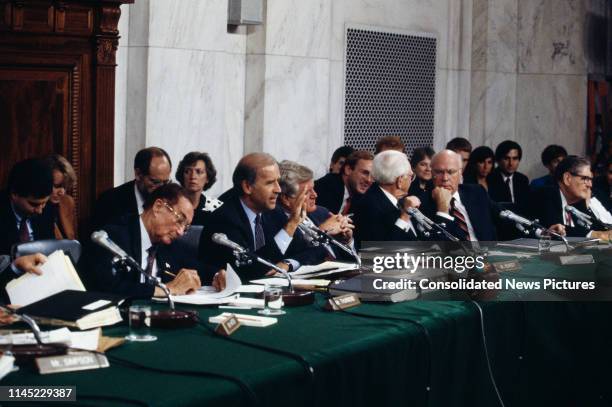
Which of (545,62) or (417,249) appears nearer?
(417,249)

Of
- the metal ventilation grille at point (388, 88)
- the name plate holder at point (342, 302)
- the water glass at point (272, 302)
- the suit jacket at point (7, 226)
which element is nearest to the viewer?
the water glass at point (272, 302)

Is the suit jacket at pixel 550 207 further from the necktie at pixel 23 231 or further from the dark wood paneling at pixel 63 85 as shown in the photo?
the necktie at pixel 23 231

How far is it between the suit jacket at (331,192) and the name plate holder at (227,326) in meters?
4.12

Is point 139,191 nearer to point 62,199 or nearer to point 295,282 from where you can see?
point 62,199

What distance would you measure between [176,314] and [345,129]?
634 centimetres

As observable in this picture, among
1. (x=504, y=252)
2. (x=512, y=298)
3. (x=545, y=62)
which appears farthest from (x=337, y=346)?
(x=545, y=62)

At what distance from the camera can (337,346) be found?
11.9 ft

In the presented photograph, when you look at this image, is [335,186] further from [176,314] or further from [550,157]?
[176,314]

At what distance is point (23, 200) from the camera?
201 inches

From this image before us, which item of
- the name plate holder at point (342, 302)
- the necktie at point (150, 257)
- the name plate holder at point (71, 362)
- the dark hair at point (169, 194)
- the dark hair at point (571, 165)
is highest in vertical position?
the dark hair at point (571, 165)

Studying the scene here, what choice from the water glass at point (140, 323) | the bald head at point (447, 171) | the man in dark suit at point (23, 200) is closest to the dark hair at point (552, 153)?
the bald head at point (447, 171)

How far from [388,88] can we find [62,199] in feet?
15.6

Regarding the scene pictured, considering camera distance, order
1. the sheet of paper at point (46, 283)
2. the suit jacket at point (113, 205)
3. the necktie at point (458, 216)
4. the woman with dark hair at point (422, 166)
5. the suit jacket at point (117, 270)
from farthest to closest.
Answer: the woman with dark hair at point (422, 166) → the necktie at point (458, 216) → the suit jacket at point (113, 205) → the suit jacket at point (117, 270) → the sheet of paper at point (46, 283)

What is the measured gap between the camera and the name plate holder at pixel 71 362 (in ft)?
9.97
